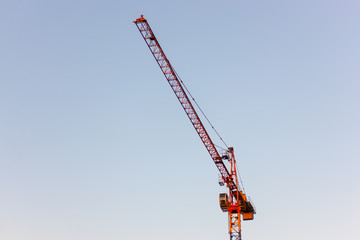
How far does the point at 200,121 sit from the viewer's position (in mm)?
68125

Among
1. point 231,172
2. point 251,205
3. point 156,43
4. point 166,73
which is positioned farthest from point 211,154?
point 156,43

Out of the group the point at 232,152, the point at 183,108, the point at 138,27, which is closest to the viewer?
the point at 138,27

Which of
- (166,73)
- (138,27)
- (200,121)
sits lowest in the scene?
(200,121)

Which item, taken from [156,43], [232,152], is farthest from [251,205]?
[156,43]

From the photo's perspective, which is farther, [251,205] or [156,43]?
[251,205]

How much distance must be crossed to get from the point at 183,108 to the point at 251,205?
24800mm

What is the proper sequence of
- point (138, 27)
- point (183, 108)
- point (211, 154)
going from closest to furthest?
point (138, 27) → point (183, 108) → point (211, 154)

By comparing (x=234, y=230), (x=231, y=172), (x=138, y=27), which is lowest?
(x=234, y=230)

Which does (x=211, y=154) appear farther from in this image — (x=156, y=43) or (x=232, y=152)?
(x=156, y=43)

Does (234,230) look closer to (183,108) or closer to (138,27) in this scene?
(183,108)

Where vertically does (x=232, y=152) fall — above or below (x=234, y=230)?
above

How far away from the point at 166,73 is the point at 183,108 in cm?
726

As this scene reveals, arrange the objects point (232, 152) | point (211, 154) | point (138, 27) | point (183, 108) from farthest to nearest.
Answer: point (232, 152), point (211, 154), point (183, 108), point (138, 27)

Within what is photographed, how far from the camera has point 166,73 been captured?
63.4 m
